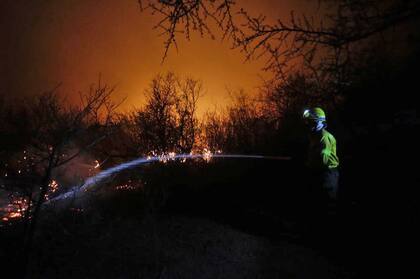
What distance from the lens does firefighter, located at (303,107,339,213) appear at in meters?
7.61

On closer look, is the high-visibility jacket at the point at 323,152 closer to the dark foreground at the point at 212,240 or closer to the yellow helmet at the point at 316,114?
the yellow helmet at the point at 316,114

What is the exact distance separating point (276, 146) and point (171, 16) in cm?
1516

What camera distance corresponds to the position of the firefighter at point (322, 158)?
7.61 m

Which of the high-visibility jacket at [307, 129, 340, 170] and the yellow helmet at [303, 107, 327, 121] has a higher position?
the yellow helmet at [303, 107, 327, 121]

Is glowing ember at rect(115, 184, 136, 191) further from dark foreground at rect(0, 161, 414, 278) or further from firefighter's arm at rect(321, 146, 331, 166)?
firefighter's arm at rect(321, 146, 331, 166)

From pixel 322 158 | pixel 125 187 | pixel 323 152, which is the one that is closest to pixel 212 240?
pixel 322 158

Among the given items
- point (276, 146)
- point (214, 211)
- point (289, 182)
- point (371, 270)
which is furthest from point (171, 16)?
point (276, 146)

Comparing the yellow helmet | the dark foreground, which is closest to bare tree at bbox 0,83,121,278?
the dark foreground

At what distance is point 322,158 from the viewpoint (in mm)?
7566

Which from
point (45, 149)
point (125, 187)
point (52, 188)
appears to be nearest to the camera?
point (45, 149)

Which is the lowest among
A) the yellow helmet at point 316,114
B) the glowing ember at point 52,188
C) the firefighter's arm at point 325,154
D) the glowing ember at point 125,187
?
the glowing ember at point 125,187

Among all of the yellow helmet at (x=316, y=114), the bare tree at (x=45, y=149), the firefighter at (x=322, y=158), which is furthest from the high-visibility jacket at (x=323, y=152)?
the bare tree at (x=45, y=149)

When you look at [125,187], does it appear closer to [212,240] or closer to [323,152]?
[212,240]

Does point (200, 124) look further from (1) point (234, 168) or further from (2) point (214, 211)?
(2) point (214, 211)
